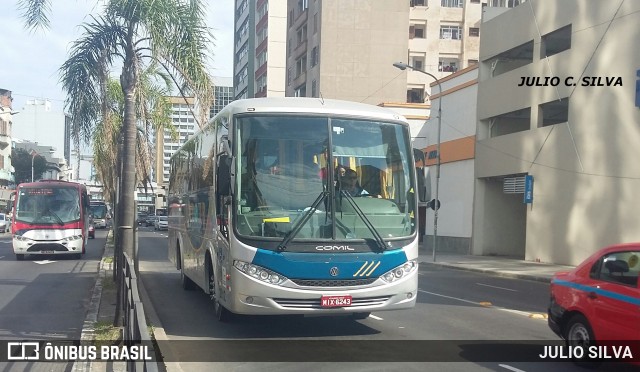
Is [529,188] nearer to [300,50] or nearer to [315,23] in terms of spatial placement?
[315,23]

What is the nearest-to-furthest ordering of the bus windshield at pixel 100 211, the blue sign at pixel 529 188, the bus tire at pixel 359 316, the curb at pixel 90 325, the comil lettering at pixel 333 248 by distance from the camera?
the curb at pixel 90 325 < the comil lettering at pixel 333 248 < the bus tire at pixel 359 316 < the blue sign at pixel 529 188 < the bus windshield at pixel 100 211

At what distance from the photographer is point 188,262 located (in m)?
14.4

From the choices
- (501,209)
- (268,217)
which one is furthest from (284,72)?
(268,217)

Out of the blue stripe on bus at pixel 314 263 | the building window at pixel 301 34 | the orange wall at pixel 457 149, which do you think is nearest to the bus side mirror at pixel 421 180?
the blue stripe on bus at pixel 314 263

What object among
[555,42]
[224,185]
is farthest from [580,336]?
[555,42]

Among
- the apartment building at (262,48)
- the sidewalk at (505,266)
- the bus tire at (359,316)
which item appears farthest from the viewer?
the apartment building at (262,48)

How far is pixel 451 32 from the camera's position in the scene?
58688 millimetres

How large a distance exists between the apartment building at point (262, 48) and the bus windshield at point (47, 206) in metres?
46.6

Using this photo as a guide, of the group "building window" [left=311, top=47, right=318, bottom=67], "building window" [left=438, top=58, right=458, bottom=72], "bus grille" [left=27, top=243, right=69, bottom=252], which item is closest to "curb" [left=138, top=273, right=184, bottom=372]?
"bus grille" [left=27, top=243, right=69, bottom=252]

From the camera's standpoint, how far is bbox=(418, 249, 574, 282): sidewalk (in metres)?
24.0

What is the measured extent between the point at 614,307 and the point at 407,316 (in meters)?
5.00

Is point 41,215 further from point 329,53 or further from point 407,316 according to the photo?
point 329,53

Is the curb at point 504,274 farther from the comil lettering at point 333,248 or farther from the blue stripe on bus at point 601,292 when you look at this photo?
the comil lettering at point 333,248

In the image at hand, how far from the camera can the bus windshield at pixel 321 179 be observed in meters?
9.20
